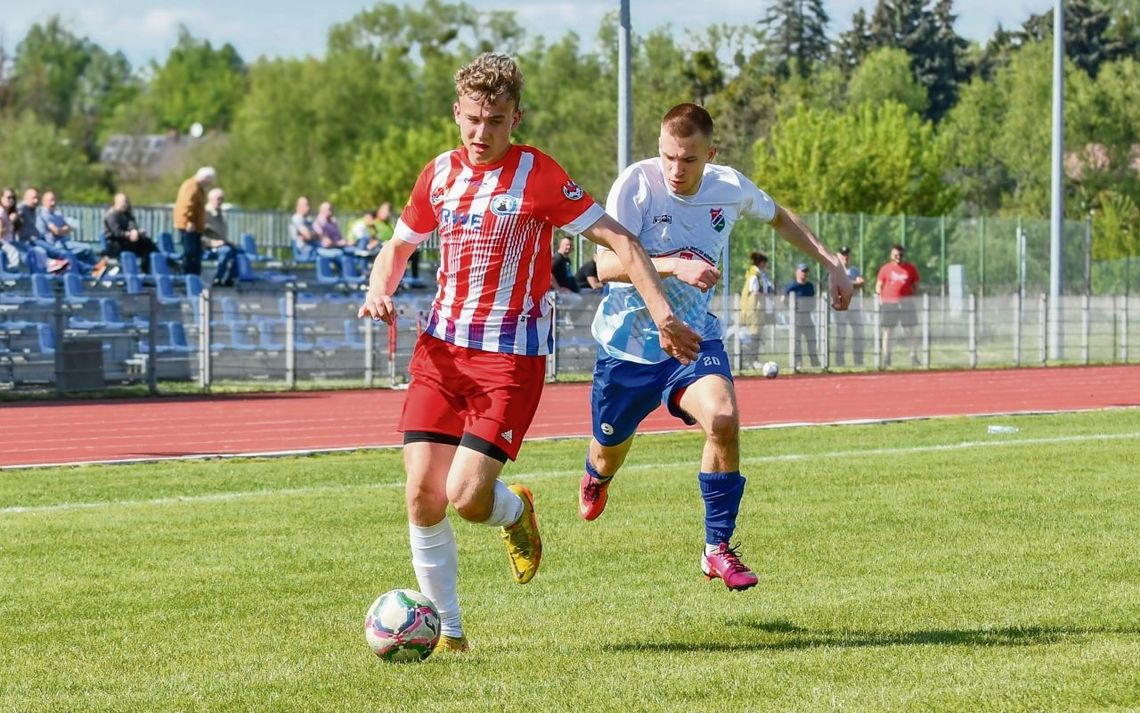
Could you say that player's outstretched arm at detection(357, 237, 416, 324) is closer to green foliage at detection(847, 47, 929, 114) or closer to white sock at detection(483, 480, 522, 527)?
white sock at detection(483, 480, 522, 527)

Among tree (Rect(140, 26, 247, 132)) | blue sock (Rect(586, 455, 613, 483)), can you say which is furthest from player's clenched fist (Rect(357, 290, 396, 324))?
tree (Rect(140, 26, 247, 132))

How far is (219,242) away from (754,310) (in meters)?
8.88

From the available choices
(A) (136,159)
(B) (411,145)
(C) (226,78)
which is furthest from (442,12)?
(C) (226,78)

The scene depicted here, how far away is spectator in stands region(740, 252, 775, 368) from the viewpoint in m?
29.7

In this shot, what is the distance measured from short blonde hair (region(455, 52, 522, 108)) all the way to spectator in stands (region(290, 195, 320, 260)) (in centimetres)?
2581

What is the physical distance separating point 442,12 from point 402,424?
333 feet

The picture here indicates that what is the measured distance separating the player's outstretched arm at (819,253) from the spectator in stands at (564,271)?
18.6 metres

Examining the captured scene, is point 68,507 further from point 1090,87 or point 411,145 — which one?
point 411,145

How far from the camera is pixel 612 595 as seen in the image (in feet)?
26.8

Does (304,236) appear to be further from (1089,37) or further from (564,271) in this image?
(1089,37)

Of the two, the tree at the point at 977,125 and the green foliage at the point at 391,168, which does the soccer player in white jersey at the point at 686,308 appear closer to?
the tree at the point at 977,125

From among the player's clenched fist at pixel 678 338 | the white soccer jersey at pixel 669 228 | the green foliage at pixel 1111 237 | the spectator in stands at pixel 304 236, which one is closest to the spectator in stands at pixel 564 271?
the spectator in stands at pixel 304 236

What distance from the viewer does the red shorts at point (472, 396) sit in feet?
22.7

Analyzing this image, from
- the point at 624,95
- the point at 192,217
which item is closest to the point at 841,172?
the point at 624,95
